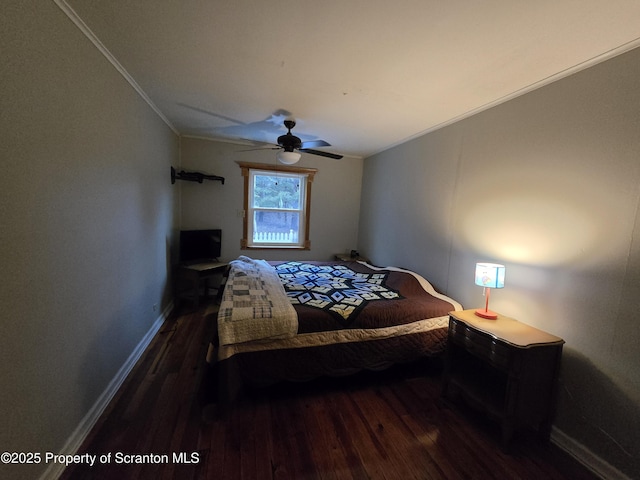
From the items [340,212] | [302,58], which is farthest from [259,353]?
[340,212]

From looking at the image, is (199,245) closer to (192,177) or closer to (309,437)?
(192,177)

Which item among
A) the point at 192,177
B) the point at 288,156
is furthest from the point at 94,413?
the point at 192,177

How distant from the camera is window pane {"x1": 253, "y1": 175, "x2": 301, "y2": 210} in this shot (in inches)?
169

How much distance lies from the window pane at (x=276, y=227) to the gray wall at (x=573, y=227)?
2.65m

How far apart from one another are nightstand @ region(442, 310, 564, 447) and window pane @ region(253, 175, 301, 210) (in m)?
3.24

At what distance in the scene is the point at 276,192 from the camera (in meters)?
4.38

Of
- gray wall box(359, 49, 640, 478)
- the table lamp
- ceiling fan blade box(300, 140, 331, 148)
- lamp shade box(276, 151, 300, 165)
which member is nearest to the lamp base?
the table lamp

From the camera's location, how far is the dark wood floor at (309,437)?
1.44m

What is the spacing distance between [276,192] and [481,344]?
11.6 ft

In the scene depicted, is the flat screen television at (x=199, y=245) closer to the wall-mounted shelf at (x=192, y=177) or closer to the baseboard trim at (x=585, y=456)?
the wall-mounted shelf at (x=192, y=177)

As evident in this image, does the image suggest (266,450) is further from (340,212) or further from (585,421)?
(340,212)

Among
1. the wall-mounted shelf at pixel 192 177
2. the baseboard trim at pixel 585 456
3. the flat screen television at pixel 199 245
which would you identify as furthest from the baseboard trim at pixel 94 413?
the baseboard trim at pixel 585 456

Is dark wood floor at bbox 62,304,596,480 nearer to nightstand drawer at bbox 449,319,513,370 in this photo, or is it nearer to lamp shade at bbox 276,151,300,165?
nightstand drawer at bbox 449,319,513,370

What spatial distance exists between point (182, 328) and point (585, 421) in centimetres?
356
